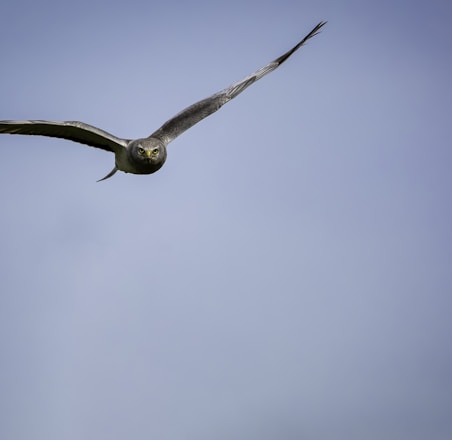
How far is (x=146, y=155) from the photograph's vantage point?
61.9ft

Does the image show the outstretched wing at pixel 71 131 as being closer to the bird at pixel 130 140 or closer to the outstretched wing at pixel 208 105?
the bird at pixel 130 140

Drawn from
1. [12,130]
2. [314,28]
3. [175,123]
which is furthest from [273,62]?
[12,130]

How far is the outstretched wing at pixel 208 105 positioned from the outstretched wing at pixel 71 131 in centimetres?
105

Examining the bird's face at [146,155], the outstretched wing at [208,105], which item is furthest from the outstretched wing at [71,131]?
the outstretched wing at [208,105]

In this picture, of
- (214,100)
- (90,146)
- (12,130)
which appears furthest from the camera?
(214,100)

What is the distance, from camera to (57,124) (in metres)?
18.3

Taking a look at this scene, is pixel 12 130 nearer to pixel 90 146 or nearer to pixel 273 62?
pixel 90 146

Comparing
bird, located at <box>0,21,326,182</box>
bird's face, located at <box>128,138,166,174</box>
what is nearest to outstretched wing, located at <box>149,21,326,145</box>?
bird, located at <box>0,21,326,182</box>

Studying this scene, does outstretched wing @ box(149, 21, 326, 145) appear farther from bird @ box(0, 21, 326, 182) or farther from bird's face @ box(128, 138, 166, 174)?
bird's face @ box(128, 138, 166, 174)

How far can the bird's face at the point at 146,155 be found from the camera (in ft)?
A: 62.0

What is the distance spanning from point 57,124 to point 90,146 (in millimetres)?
1577

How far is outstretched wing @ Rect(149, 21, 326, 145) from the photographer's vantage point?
806 inches

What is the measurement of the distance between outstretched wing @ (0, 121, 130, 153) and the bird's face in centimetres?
48

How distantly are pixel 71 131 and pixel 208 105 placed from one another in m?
3.84
